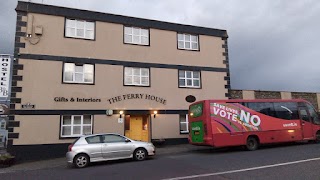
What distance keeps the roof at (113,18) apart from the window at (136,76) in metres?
3.20

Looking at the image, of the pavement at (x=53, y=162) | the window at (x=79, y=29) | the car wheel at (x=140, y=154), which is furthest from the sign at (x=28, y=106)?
the car wheel at (x=140, y=154)

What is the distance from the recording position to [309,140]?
18.7 m

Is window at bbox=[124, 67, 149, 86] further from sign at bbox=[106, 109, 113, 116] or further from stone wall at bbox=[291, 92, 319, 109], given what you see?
stone wall at bbox=[291, 92, 319, 109]

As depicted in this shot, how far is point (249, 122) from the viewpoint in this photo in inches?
620

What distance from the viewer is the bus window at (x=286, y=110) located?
16.7m

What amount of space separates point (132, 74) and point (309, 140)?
1275 centimetres

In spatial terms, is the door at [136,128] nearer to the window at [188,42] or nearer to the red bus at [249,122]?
the red bus at [249,122]

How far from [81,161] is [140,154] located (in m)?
2.79

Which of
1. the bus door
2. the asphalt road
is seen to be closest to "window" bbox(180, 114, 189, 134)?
the asphalt road

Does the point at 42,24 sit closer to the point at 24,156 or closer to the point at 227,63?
the point at 24,156

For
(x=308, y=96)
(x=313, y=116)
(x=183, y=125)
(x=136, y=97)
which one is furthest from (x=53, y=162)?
(x=308, y=96)

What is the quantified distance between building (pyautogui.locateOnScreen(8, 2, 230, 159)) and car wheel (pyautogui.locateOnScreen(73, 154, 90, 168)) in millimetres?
4295

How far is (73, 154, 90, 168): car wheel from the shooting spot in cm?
1216

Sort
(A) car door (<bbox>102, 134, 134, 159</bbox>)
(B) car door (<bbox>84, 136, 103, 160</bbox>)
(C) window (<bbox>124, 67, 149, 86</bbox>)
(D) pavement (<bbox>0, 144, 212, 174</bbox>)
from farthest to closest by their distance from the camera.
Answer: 1. (C) window (<bbox>124, 67, 149, 86</bbox>)
2. (D) pavement (<bbox>0, 144, 212, 174</bbox>)
3. (A) car door (<bbox>102, 134, 134, 159</bbox>)
4. (B) car door (<bbox>84, 136, 103, 160</bbox>)
